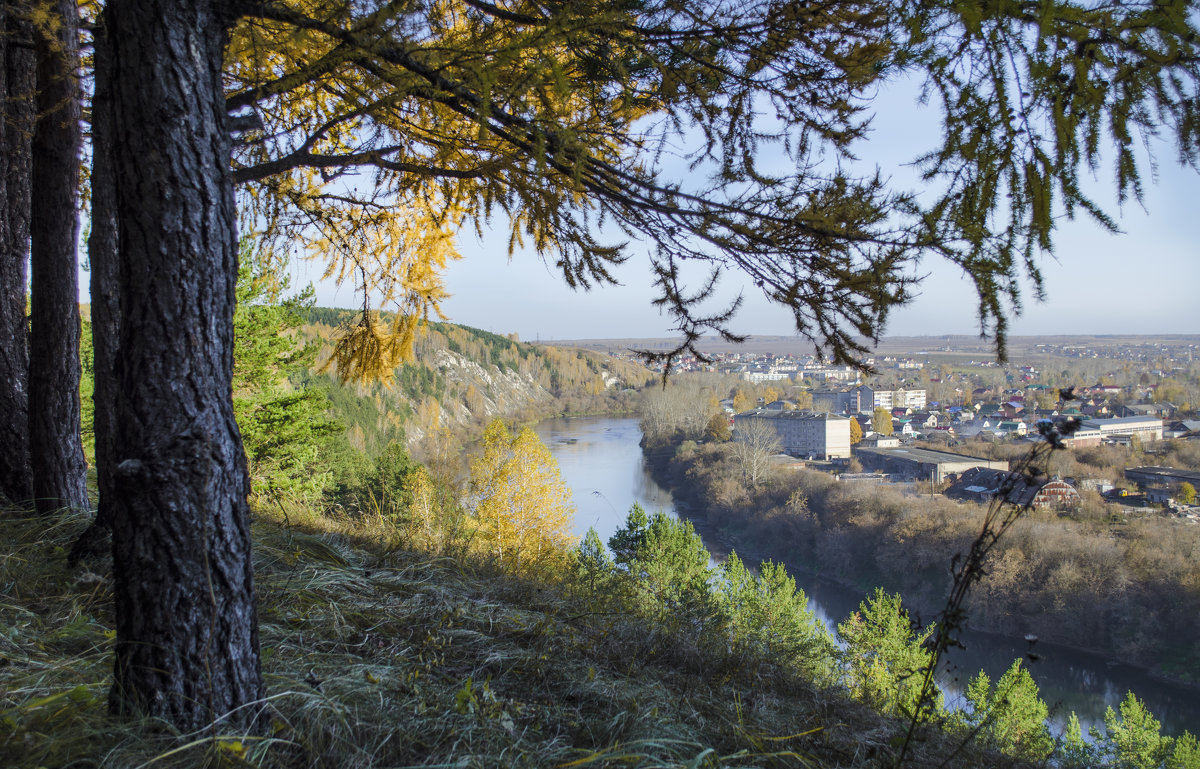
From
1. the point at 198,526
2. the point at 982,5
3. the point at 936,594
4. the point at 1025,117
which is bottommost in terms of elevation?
the point at 936,594

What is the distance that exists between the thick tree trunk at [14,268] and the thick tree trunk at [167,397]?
2485 mm

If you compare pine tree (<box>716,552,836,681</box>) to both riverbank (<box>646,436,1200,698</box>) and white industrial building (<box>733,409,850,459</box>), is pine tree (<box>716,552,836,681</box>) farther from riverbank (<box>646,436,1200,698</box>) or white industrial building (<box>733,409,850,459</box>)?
white industrial building (<box>733,409,850,459</box>)

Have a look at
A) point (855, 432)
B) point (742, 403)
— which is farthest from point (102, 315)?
point (742, 403)

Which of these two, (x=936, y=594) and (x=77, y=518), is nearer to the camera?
(x=77, y=518)

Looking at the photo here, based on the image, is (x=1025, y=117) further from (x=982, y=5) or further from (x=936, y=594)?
(x=936, y=594)

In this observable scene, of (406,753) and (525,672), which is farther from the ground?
(406,753)

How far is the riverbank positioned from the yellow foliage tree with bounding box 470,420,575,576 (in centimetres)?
734

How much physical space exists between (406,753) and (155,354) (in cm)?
99

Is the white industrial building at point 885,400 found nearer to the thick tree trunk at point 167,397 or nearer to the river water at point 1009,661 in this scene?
the river water at point 1009,661

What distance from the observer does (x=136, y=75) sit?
1.23 meters

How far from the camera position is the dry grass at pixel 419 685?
1.25 meters

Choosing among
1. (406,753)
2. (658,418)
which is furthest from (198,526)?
(658,418)

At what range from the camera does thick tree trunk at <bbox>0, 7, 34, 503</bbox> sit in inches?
116

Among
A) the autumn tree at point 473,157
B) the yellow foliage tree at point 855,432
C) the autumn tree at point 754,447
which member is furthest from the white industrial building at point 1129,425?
the yellow foliage tree at point 855,432
